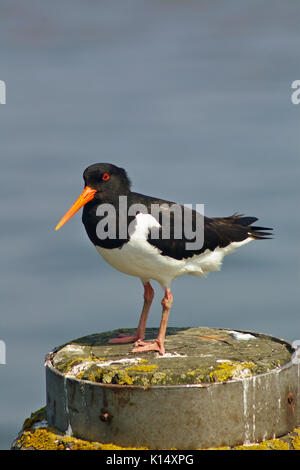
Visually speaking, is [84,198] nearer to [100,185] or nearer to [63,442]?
[100,185]

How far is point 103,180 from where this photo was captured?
29.2 feet

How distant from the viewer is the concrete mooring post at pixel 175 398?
776 centimetres

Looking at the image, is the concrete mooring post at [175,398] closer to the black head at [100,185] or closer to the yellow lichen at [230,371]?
the yellow lichen at [230,371]

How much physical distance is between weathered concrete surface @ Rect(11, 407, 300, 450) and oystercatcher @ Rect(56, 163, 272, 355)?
1.28m

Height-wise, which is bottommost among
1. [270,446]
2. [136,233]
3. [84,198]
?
[270,446]

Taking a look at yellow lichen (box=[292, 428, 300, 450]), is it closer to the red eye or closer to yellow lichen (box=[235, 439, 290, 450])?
yellow lichen (box=[235, 439, 290, 450])

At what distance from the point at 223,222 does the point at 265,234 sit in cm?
66

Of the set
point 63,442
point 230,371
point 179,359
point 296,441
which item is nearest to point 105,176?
point 179,359

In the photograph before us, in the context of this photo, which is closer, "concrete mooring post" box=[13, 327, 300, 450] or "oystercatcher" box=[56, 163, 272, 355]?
"concrete mooring post" box=[13, 327, 300, 450]

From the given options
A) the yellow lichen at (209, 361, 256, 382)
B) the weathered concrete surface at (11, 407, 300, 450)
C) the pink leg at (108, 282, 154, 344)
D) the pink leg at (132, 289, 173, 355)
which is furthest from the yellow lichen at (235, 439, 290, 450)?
the pink leg at (108, 282, 154, 344)

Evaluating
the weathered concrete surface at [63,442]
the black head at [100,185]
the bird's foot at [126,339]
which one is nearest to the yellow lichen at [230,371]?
the weathered concrete surface at [63,442]

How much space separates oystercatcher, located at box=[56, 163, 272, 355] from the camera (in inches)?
344

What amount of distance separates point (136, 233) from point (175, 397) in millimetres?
2005
